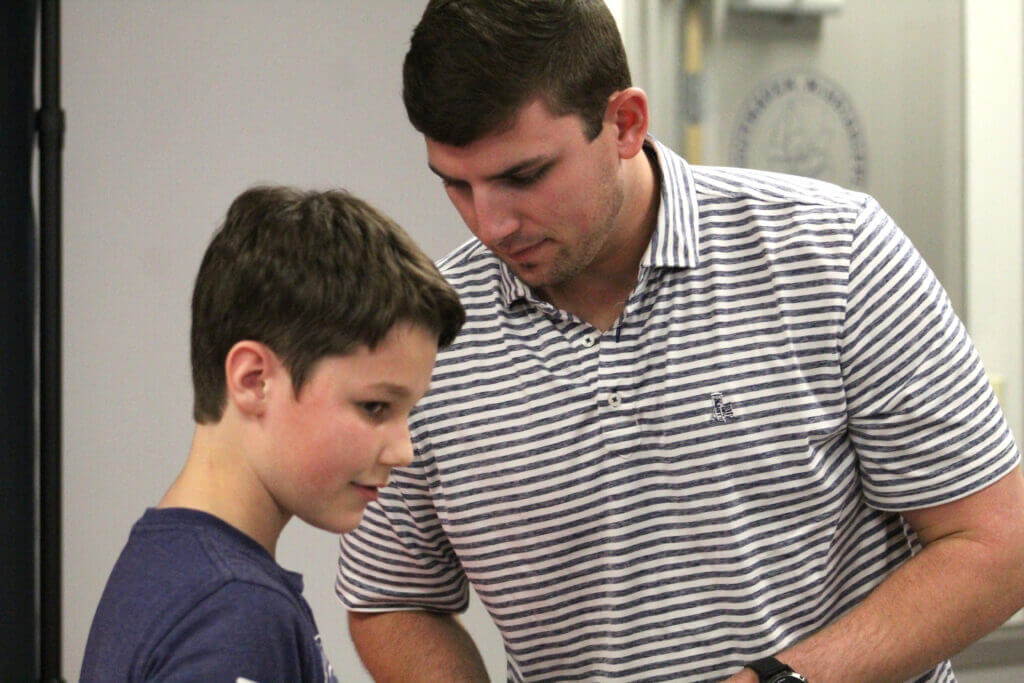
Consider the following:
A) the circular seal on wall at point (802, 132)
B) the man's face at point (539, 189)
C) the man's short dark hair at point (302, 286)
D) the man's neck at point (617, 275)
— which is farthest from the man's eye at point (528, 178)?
the circular seal on wall at point (802, 132)

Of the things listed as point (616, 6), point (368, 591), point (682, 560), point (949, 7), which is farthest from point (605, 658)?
point (949, 7)

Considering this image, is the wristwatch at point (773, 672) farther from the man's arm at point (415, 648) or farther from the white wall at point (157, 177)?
the white wall at point (157, 177)

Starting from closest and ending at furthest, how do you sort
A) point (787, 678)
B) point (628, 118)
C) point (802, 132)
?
point (787, 678)
point (628, 118)
point (802, 132)

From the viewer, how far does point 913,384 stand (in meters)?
1.07

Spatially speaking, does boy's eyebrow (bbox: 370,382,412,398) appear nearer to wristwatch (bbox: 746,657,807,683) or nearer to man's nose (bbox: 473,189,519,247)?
man's nose (bbox: 473,189,519,247)

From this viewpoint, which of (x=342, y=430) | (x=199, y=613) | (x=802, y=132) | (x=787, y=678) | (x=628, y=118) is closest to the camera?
(x=199, y=613)

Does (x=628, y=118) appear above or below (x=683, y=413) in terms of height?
above

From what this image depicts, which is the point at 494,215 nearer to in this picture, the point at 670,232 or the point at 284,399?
the point at 670,232

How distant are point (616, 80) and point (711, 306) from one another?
24 centimetres

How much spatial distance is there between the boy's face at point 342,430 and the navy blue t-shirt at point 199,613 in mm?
52

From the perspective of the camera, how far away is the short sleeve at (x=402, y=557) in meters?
1.20
